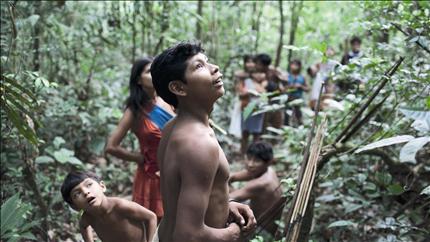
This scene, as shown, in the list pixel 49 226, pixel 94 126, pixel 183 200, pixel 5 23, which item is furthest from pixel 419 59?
pixel 5 23

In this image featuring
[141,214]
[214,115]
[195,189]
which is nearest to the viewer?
[195,189]

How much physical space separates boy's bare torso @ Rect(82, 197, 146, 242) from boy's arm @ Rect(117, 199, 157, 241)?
30mm

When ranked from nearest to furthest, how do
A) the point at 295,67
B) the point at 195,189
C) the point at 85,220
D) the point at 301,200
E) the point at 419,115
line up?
the point at 195,189 < the point at 419,115 < the point at 301,200 < the point at 85,220 < the point at 295,67

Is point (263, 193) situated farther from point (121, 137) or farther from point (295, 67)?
point (295, 67)

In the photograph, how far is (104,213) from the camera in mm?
3348

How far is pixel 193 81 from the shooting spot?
210 centimetres

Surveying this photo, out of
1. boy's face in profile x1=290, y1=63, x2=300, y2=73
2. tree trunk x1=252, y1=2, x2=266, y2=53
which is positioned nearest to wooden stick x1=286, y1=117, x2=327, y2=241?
tree trunk x1=252, y1=2, x2=266, y2=53

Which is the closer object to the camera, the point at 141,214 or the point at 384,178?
the point at 141,214

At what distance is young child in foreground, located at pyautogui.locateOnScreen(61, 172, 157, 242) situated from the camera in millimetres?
3297

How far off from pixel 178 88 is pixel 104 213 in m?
1.51

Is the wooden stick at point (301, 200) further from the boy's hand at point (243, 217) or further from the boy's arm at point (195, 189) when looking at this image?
the boy's arm at point (195, 189)

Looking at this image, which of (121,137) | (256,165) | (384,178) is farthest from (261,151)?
(121,137)

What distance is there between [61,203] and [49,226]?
1.53 feet

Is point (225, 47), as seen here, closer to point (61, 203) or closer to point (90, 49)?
point (90, 49)
